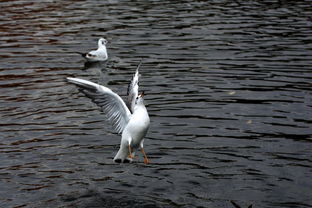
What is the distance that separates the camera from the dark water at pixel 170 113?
9.51 meters

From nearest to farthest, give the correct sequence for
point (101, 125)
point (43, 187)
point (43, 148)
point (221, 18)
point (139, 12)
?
1. point (43, 187)
2. point (43, 148)
3. point (101, 125)
4. point (221, 18)
5. point (139, 12)

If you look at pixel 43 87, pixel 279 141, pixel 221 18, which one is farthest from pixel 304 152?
pixel 221 18

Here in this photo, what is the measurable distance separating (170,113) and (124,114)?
2835 millimetres

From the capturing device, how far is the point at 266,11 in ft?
81.3

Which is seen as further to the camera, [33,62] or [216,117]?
[33,62]

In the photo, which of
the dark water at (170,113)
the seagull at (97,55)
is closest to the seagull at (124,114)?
the dark water at (170,113)

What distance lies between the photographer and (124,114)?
34.4 feet

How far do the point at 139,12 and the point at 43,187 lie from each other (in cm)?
1688

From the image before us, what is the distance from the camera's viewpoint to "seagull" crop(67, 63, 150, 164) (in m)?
9.87

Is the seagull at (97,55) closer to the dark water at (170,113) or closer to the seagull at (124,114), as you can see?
the dark water at (170,113)

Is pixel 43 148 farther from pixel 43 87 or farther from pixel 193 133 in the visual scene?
pixel 43 87

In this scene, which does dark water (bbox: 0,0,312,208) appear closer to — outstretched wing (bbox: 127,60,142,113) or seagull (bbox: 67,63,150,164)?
seagull (bbox: 67,63,150,164)

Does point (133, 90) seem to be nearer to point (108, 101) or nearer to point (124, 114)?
point (124, 114)

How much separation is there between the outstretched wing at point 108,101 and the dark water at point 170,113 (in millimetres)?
877
